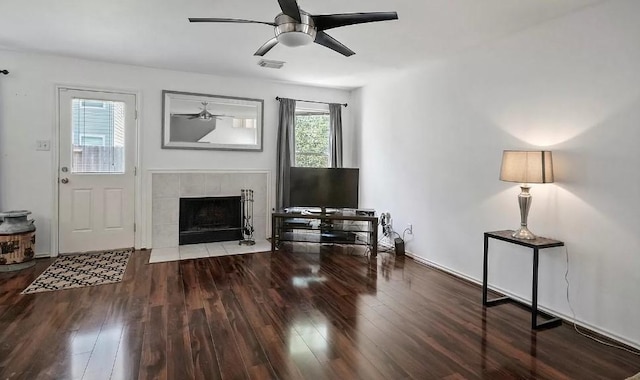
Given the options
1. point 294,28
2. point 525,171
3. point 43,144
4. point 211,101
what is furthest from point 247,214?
point 525,171

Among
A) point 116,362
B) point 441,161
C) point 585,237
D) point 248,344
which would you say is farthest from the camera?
point 441,161

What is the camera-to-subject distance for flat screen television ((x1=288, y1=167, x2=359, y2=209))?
502cm

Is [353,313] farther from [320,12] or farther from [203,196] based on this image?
[203,196]

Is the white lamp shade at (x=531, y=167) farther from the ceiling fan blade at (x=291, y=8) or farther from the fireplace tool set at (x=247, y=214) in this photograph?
the fireplace tool set at (x=247, y=214)

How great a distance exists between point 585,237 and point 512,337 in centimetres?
98

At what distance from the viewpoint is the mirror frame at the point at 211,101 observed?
4.89 metres

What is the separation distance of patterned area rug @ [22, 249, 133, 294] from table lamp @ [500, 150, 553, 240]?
3.83 meters

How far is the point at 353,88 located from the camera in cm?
590

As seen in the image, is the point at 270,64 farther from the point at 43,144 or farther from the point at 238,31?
the point at 43,144

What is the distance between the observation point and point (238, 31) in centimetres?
342

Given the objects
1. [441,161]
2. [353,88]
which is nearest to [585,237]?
[441,161]

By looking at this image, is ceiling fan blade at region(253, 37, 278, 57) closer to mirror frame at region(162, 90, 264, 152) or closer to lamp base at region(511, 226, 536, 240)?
mirror frame at region(162, 90, 264, 152)

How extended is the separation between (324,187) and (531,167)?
9.06 feet

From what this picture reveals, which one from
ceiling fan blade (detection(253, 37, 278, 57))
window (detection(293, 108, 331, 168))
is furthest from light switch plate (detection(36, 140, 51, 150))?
window (detection(293, 108, 331, 168))
